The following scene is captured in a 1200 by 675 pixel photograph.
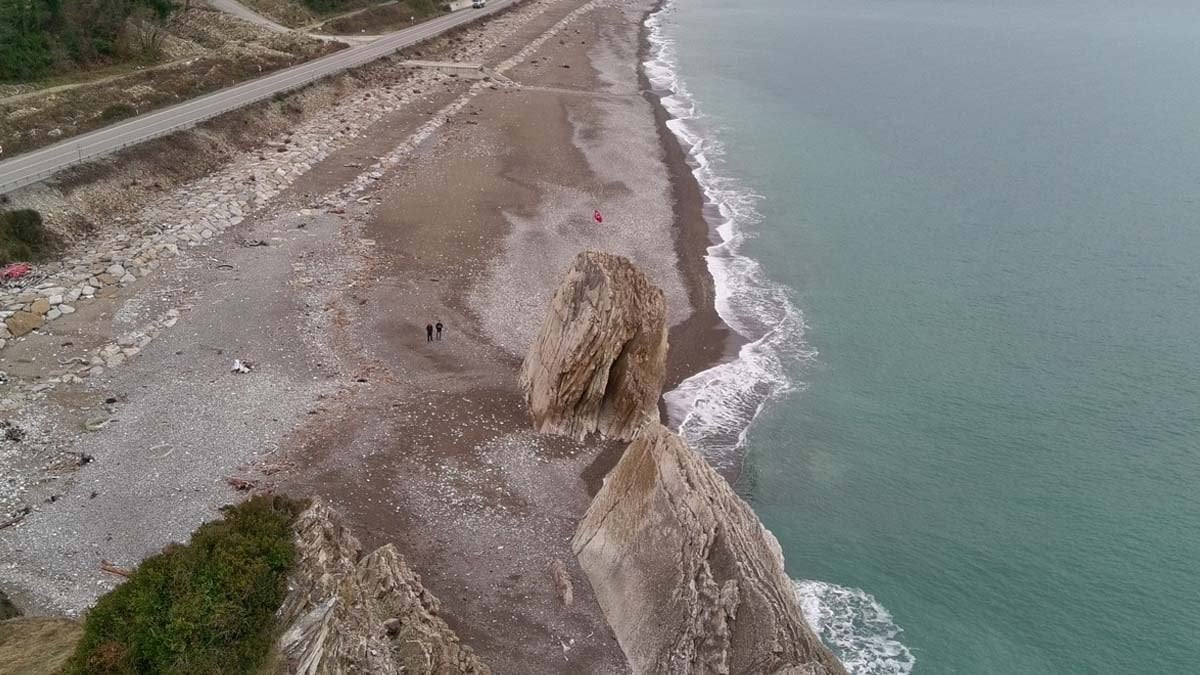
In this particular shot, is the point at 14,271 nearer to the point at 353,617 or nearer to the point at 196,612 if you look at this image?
the point at 196,612

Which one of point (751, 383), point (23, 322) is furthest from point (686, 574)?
point (23, 322)

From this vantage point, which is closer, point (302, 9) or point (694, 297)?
point (694, 297)

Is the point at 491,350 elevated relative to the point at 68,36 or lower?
lower

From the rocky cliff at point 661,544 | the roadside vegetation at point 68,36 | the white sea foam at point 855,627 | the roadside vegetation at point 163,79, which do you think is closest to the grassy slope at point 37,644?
the rocky cliff at point 661,544

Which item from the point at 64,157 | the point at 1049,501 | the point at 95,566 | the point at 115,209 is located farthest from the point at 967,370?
the point at 64,157

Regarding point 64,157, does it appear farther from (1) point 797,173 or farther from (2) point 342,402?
(1) point 797,173
